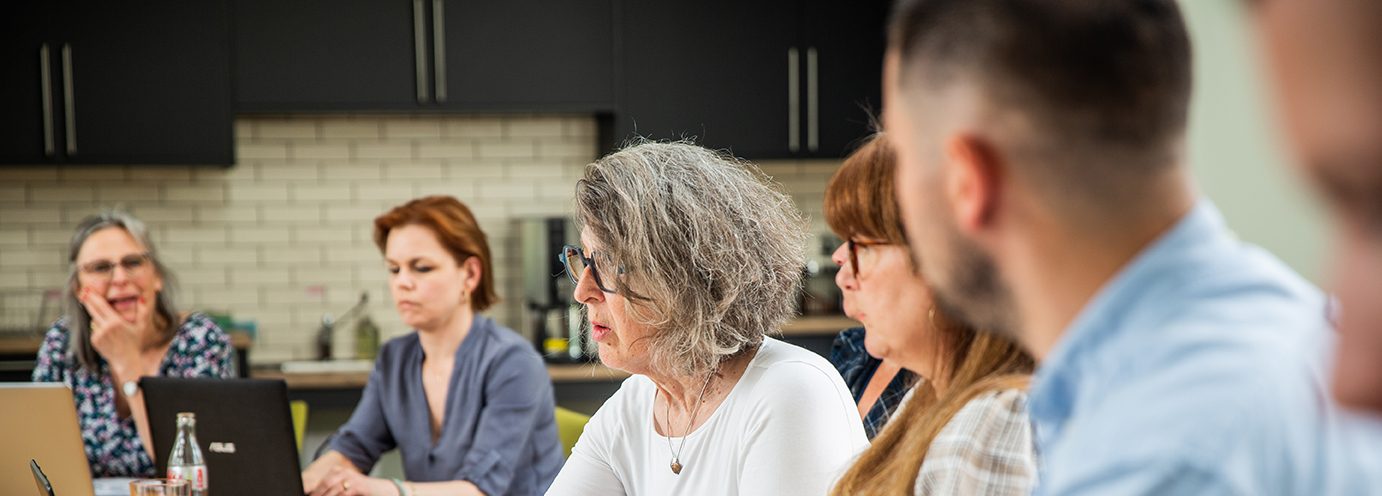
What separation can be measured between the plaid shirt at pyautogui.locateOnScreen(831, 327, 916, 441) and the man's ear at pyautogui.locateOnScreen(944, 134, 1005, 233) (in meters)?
1.49

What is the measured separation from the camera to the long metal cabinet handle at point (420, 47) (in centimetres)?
511

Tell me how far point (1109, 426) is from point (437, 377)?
2557 millimetres

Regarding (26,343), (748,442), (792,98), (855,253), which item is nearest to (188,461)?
(748,442)

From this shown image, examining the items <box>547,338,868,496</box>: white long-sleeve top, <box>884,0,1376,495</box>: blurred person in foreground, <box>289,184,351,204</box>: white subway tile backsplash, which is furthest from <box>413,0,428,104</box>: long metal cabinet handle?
<box>884,0,1376,495</box>: blurred person in foreground

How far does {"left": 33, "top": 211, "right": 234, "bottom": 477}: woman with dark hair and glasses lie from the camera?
10.2 ft

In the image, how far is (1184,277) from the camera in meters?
0.67

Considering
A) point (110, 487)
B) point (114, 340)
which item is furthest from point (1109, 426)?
point (114, 340)

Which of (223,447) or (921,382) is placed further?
(223,447)

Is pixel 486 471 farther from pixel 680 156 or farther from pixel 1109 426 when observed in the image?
pixel 1109 426

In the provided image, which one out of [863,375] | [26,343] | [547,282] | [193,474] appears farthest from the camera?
[547,282]

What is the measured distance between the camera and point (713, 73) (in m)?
5.36

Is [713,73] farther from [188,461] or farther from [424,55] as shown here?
[188,461]

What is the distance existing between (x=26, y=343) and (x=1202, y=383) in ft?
15.9

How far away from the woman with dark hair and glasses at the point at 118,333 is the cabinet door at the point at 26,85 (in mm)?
1884
